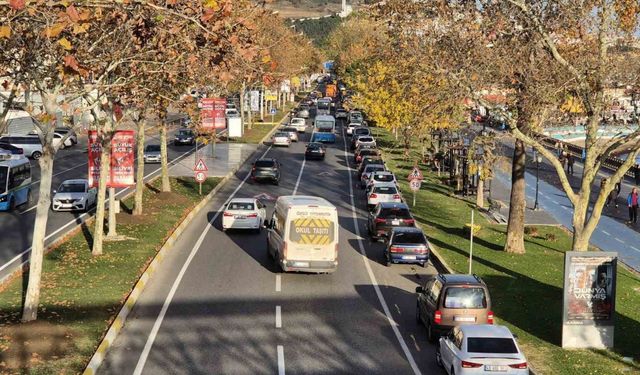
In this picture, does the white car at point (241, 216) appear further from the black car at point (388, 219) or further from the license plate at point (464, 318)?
the license plate at point (464, 318)

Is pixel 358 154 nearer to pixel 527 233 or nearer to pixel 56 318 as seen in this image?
pixel 527 233

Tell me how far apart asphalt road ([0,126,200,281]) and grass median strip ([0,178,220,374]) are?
3.88 ft

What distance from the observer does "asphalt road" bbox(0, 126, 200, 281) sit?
1179 inches

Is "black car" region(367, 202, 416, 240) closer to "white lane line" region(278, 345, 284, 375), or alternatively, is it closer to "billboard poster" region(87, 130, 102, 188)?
"billboard poster" region(87, 130, 102, 188)

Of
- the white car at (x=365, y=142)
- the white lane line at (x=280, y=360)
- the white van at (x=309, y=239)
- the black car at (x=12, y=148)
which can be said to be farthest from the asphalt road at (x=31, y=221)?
the white car at (x=365, y=142)

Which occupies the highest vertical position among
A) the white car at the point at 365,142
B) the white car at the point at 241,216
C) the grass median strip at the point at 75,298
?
the white car at the point at 365,142

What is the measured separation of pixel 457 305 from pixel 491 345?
350cm

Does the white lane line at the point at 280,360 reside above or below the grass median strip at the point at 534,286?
above

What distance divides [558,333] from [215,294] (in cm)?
954

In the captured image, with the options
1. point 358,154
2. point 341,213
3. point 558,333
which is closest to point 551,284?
point 558,333

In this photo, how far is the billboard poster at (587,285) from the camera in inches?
816

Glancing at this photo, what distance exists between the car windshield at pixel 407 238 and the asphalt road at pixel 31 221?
40.7ft

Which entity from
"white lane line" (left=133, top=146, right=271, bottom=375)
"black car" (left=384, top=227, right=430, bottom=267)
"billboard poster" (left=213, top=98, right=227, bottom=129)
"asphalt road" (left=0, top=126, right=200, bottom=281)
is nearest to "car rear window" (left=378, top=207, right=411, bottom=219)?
"black car" (left=384, top=227, right=430, bottom=267)

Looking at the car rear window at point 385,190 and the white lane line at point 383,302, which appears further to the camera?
the car rear window at point 385,190
